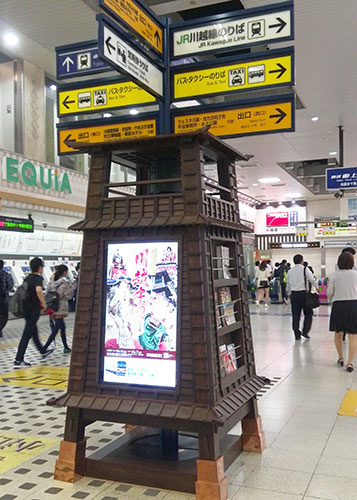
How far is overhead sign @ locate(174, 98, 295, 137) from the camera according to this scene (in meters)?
3.96

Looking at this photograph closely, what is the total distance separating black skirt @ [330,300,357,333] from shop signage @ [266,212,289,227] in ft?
58.2

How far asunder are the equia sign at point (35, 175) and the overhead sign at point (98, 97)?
4534mm

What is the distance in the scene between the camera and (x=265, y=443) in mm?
3713

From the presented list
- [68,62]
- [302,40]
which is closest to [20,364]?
[68,62]

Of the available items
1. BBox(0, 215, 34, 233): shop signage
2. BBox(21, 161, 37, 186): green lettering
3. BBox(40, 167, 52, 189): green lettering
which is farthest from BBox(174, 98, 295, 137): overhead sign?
BBox(0, 215, 34, 233): shop signage

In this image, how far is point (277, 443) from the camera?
3.73 meters

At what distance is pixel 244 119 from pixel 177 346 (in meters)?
2.02

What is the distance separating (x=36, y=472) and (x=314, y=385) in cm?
340

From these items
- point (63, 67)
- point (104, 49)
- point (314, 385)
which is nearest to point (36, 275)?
point (63, 67)

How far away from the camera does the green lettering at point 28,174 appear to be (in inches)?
366

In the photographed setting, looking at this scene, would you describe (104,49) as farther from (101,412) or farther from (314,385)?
(314,385)

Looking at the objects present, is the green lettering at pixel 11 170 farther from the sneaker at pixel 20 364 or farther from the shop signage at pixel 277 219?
the shop signage at pixel 277 219

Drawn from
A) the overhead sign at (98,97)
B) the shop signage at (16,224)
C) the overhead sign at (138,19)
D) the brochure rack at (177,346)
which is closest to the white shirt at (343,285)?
the brochure rack at (177,346)

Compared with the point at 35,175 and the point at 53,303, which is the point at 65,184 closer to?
the point at 35,175
